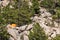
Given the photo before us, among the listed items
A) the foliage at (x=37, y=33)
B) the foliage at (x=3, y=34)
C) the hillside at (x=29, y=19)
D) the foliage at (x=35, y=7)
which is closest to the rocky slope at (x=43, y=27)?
the hillside at (x=29, y=19)

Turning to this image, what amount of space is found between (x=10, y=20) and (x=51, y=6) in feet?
8.44

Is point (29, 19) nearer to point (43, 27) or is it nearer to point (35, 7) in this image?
point (35, 7)

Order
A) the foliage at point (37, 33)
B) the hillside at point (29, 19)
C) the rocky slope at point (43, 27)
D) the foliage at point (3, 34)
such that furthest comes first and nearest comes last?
the rocky slope at point (43, 27), the hillside at point (29, 19), the foliage at point (3, 34), the foliage at point (37, 33)

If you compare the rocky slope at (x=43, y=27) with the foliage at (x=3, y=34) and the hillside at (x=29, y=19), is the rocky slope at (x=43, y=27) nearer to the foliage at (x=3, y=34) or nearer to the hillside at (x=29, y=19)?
the hillside at (x=29, y=19)

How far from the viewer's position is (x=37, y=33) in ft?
31.1

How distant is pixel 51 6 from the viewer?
13211 mm

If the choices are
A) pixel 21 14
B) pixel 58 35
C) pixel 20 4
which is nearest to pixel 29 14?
pixel 21 14

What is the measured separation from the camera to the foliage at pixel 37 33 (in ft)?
31.1

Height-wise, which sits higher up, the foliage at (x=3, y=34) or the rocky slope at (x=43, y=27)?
the foliage at (x=3, y=34)

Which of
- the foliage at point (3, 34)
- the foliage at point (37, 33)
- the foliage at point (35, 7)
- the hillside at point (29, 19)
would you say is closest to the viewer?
the foliage at point (37, 33)

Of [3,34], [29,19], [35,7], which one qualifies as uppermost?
[35,7]

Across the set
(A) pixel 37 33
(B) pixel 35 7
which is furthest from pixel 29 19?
(A) pixel 37 33

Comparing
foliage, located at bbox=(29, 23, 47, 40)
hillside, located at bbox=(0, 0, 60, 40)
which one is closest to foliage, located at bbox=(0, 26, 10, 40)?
hillside, located at bbox=(0, 0, 60, 40)

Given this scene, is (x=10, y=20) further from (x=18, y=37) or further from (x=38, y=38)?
(x=38, y=38)
